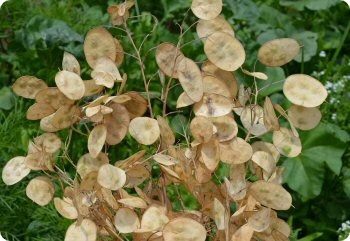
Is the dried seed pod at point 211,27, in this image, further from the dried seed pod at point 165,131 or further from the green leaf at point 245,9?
the green leaf at point 245,9

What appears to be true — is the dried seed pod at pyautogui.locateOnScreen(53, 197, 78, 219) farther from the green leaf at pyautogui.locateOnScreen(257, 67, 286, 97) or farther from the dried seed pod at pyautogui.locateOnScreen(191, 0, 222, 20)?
the green leaf at pyautogui.locateOnScreen(257, 67, 286, 97)

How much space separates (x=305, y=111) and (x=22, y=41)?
4.11ft

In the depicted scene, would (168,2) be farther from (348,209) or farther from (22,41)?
(348,209)

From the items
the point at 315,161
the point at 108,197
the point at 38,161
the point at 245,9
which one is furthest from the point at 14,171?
the point at 245,9

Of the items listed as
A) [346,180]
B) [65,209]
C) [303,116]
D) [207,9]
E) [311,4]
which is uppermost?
[207,9]

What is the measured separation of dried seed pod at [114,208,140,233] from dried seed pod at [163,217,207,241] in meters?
0.06

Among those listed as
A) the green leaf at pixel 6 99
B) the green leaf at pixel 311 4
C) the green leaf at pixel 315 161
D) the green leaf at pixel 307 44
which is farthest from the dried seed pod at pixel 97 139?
the green leaf at pixel 311 4

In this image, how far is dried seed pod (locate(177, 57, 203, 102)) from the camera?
0.92 metres

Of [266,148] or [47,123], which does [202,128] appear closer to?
[266,148]

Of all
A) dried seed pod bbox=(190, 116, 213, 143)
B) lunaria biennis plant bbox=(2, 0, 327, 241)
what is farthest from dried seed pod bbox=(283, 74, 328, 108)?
dried seed pod bbox=(190, 116, 213, 143)

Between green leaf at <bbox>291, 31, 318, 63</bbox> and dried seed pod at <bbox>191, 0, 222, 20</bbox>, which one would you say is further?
green leaf at <bbox>291, 31, 318, 63</bbox>

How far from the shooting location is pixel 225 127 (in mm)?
959

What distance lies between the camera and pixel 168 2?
7.39 ft

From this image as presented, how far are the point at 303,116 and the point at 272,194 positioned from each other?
11 centimetres
